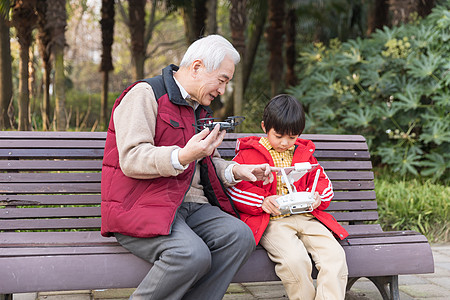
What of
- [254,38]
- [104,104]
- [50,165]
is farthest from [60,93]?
[254,38]

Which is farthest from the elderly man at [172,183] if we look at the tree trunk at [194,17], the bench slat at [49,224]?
the tree trunk at [194,17]

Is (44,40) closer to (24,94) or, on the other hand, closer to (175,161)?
(24,94)

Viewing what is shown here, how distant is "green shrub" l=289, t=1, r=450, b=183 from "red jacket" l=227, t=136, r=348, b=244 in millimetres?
3509

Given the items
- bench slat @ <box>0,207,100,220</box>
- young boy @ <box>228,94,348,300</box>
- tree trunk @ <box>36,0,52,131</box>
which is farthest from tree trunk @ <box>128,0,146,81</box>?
young boy @ <box>228,94,348,300</box>

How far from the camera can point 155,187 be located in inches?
90.7

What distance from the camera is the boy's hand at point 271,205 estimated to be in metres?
2.67

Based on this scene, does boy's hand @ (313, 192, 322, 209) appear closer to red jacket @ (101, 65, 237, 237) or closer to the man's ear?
red jacket @ (101, 65, 237, 237)

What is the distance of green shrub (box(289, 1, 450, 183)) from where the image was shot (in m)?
6.30

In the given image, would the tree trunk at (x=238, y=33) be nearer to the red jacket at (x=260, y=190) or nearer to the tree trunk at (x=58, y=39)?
the tree trunk at (x=58, y=39)

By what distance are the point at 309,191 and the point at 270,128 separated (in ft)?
1.37

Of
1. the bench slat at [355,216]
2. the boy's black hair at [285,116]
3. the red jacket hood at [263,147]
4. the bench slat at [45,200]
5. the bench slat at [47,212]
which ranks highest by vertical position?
the boy's black hair at [285,116]

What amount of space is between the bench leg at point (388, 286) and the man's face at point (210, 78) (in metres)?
1.42

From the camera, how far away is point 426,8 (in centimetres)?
970

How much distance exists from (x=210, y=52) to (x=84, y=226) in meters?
1.29
